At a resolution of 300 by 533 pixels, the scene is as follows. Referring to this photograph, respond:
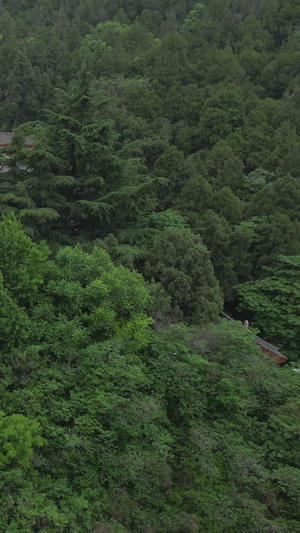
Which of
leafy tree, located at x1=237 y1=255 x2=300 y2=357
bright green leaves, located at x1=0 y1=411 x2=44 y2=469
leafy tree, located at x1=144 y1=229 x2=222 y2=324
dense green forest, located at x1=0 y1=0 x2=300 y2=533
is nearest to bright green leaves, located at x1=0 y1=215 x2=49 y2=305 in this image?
dense green forest, located at x1=0 y1=0 x2=300 y2=533

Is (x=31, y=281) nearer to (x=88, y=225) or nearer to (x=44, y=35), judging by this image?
(x=88, y=225)

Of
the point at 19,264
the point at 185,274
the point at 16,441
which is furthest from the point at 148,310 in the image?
the point at 16,441

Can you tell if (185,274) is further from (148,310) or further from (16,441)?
(16,441)

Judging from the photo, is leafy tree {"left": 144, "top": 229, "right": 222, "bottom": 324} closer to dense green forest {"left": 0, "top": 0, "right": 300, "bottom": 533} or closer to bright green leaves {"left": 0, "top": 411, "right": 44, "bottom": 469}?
dense green forest {"left": 0, "top": 0, "right": 300, "bottom": 533}

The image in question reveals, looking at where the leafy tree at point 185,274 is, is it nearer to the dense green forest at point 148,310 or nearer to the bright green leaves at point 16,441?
the dense green forest at point 148,310

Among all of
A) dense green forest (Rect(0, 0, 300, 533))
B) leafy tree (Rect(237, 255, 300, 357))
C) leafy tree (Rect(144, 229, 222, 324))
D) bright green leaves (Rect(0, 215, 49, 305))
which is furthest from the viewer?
leafy tree (Rect(237, 255, 300, 357))

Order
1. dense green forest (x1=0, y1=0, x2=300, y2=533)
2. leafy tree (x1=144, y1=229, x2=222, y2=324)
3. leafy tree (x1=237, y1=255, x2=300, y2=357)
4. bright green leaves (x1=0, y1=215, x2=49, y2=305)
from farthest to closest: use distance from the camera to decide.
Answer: leafy tree (x1=237, y1=255, x2=300, y2=357) → leafy tree (x1=144, y1=229, x2=222, y2=324) → bright green leaves (x1=0, y1=215, x2=49, y2=305) → dense green forest (x1=0, y1=0, x2=300, y2=533)

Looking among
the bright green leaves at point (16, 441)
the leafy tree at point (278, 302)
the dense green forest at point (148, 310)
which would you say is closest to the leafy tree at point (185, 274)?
the dense green forest at point (148, 310)

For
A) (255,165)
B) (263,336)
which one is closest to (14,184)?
(263,336)
